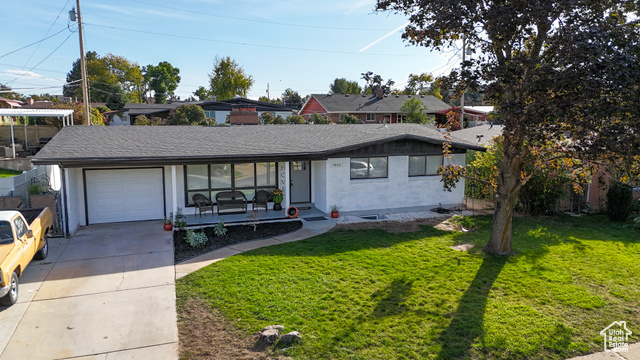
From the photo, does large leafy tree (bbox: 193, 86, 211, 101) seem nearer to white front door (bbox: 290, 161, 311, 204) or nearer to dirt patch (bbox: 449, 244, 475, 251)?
white front door (bbox: 290, 161, 311, 204)

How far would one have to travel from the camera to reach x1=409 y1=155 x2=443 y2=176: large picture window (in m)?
16.5

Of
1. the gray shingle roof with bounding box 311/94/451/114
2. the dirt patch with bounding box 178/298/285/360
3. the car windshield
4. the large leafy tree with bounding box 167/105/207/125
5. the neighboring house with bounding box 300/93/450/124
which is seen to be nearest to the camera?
the dirt patch with bounding box 178/298/285/360

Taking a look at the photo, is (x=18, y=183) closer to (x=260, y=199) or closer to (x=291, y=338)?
(x=260, y=199)

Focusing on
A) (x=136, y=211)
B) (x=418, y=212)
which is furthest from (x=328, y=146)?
(x=136, y=211)

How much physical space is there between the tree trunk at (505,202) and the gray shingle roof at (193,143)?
524 centimetres

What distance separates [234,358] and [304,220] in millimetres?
8873

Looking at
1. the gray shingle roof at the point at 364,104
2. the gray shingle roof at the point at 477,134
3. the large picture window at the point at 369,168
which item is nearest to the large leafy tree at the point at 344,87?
the gray shingle roof at the point at 364,104

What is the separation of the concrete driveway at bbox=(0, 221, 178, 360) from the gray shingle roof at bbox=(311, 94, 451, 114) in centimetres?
3765

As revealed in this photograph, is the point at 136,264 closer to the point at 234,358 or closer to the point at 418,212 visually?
the point at 234,358

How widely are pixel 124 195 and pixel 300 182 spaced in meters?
6.60

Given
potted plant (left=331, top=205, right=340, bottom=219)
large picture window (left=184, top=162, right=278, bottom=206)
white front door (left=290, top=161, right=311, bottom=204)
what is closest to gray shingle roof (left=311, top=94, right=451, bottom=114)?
white front door (left=290, top=161, right=311, bottom=204)

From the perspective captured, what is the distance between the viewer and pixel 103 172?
46.9ft

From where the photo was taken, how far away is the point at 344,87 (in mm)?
86188

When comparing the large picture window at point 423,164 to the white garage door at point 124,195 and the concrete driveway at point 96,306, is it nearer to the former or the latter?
the concrete driveway at point 96,306
